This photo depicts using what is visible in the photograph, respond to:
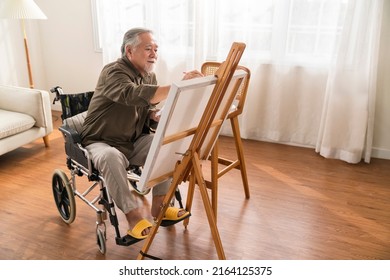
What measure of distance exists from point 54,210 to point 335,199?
1.86 metres

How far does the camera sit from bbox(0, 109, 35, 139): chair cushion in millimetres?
2830

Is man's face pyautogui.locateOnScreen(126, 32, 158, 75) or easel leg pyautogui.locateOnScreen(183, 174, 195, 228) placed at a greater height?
man's face pyautogui.locateOnScreen(126, 32, 158, 75)

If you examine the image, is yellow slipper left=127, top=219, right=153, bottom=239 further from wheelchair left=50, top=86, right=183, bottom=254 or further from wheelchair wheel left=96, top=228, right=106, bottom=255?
wheelchair wheel left=96, top=228, right=106, bottom=255

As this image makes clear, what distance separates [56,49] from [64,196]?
2.67 m

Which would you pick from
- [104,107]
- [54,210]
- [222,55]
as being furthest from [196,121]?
[222,55]

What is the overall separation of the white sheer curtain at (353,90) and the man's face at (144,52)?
1666 millimetres

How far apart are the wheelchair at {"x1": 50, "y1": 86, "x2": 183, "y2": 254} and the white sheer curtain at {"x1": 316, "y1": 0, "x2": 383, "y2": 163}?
1540 millimetres

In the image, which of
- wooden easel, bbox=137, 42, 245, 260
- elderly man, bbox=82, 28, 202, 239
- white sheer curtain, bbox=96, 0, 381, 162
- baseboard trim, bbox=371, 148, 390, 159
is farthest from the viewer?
baseboard trim, bbox=371, 148, 390, 159

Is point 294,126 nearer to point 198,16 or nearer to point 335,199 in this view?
point 335,199

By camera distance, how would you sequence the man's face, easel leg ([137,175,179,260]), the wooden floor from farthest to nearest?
1. the wooden floor
2. the man's face
3. easel leg ([137,175,179,260])

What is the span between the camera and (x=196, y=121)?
1586 mm

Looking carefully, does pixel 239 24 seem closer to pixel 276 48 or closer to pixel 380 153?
pixel 276 48

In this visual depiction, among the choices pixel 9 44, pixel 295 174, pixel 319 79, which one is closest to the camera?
pixel 295 174

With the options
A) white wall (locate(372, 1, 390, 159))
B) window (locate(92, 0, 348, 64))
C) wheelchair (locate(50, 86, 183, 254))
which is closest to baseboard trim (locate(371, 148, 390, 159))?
white wall (locate(372, 1, 390, 159))
